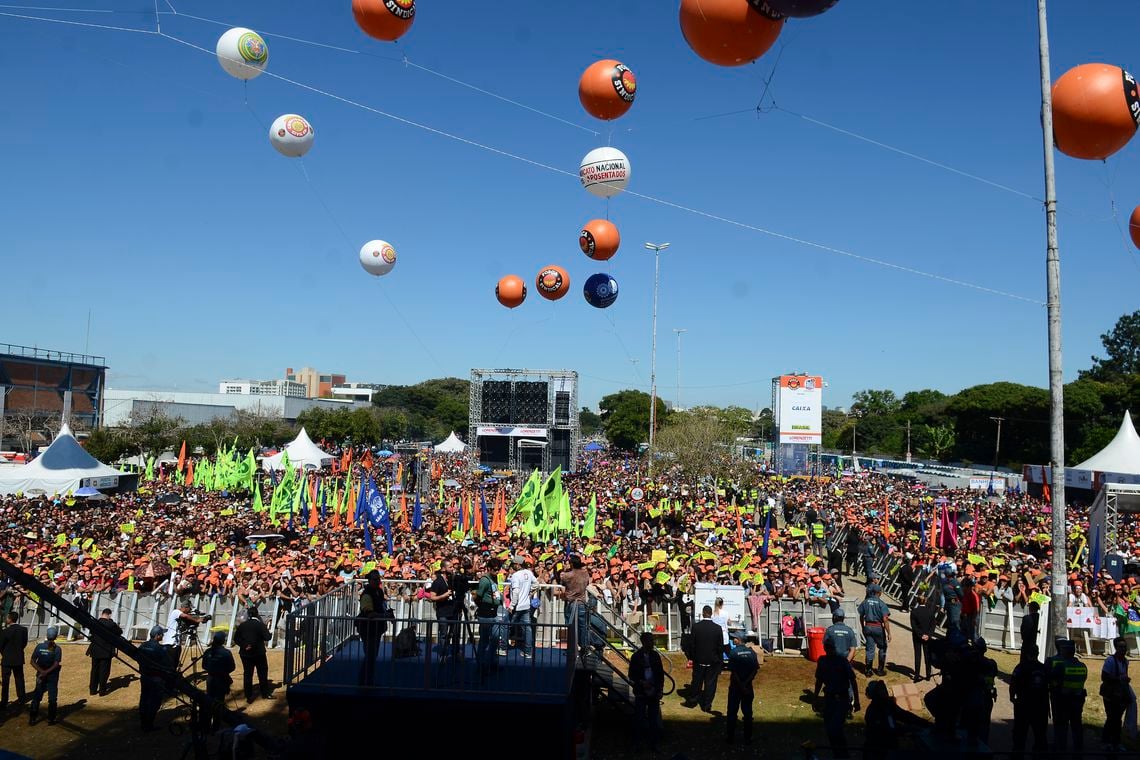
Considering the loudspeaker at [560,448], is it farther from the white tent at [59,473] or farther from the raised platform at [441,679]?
the raised platform at [441,679]

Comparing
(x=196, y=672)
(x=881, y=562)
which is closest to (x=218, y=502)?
(x=196, y=672)

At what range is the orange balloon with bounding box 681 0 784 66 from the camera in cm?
758

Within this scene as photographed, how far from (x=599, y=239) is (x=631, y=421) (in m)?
80.7

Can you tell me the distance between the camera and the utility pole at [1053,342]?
9625mm

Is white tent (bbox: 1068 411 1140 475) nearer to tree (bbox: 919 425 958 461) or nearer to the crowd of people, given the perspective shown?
the crowd of people

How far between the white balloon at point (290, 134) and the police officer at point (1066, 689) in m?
14.2

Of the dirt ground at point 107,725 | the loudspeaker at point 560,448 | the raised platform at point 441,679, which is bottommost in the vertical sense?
the dirt ground at point 107,725

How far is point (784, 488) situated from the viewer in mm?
37688

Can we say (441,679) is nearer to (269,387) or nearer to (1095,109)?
(1095,109)

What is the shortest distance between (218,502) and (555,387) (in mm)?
30693

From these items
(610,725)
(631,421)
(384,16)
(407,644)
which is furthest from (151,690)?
(631,421)

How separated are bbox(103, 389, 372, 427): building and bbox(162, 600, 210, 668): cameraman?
68.5m

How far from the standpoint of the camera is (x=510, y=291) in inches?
794

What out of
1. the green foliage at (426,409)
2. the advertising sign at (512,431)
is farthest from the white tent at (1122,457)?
the green foliage at (426,409)
